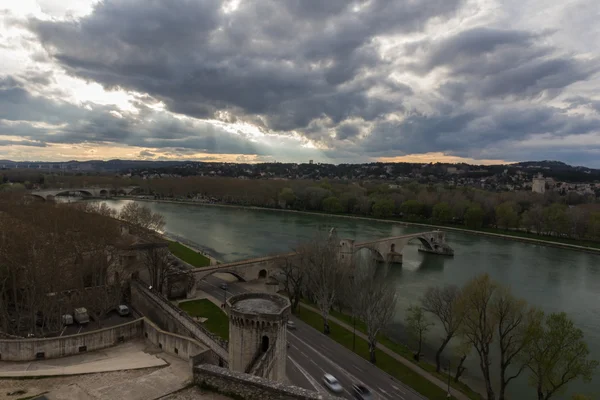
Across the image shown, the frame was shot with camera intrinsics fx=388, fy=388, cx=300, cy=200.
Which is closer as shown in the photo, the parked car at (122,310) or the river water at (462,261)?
the parked car at (122,310)

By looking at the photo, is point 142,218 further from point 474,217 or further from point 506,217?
point 506,217

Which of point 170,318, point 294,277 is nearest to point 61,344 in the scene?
point 170,318

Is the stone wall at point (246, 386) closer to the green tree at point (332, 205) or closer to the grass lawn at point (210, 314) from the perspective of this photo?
the grass lawn at point (210, 314)

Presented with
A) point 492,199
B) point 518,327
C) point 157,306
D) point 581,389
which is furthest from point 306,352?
point 492,199

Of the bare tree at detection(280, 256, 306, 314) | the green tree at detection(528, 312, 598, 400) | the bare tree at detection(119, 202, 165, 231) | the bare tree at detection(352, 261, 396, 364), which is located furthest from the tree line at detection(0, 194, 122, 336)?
the green tree at detection(528, 312, 598, 400)

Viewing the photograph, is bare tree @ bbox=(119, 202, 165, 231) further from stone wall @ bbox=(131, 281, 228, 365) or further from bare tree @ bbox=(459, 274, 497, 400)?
bare tree @ bbox=(459, 274, 497, 400)

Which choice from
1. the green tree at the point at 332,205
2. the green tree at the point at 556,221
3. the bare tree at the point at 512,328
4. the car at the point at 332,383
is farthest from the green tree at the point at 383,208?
the car at the point at 332,383
